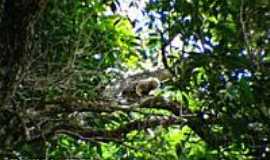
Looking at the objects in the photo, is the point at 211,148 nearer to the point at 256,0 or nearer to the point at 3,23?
the point at 256,0

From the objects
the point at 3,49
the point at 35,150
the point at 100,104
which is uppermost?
the point at 3,49

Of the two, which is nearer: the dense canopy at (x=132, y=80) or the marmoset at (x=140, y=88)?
the dense canopy at (x=132, y=80)

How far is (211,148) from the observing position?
2037 mm

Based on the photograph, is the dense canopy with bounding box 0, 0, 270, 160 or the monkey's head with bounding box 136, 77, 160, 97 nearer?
the dense canopy with bounding box 0, 0, 270, 160

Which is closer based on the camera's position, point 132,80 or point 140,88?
point 140,88

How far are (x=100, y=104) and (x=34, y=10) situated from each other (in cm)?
80

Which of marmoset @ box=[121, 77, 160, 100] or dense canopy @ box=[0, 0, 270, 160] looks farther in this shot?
marmoset @ box=[121, 77, 160, 100]

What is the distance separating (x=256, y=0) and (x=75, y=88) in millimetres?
1563

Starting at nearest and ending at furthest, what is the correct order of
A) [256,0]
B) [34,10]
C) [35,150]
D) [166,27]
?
1. [256,0]
2. [166,27]
3. [34,10]
4. [35,150]

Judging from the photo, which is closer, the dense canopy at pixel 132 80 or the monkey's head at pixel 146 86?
the dense canopy at pixel 132 80

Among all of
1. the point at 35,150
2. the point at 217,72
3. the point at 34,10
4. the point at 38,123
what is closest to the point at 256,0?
the point at 217,72

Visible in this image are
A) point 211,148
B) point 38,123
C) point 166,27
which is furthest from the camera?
point 38,123

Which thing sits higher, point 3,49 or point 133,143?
point 3,49

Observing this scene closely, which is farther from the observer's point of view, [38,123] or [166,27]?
[38,123]
